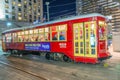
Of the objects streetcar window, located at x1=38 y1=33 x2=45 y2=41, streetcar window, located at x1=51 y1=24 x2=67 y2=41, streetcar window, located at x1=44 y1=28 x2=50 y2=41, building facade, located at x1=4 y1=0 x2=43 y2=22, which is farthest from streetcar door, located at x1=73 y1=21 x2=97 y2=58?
building facade, located at x1=4 y1=0 x2=43 y2=22

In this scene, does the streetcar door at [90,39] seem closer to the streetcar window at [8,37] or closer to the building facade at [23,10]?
the streetcar window at [8,37]

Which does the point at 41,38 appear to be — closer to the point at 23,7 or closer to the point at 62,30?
the point at 62,30

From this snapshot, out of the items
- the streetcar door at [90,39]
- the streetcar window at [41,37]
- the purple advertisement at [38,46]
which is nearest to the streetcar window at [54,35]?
the purple advertisement at [38,46]

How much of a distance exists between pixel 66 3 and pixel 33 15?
36319 mm

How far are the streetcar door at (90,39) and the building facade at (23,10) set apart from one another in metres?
62.9

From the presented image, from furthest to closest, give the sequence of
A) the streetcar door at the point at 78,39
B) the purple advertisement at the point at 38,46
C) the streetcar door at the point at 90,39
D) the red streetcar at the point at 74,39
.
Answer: the purple advertisement at the point at 38,46 < the streetcar door at the point at 78,39 < the red streetcar at the point at 74,39 < the streetcar door at the point at 90,39

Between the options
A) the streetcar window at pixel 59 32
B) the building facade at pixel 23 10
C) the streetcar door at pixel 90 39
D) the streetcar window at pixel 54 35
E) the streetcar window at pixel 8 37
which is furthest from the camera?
the building facade at pixel 23 10

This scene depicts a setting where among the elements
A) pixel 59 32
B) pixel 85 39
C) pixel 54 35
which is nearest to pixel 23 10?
pixel 54 35

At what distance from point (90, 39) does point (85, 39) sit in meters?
0.36

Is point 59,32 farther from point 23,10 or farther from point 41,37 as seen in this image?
point 23,10

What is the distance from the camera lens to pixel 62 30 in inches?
520

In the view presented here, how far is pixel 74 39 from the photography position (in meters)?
12.4

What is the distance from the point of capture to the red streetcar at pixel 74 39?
37.7 ft

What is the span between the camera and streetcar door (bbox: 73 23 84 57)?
469 inches
